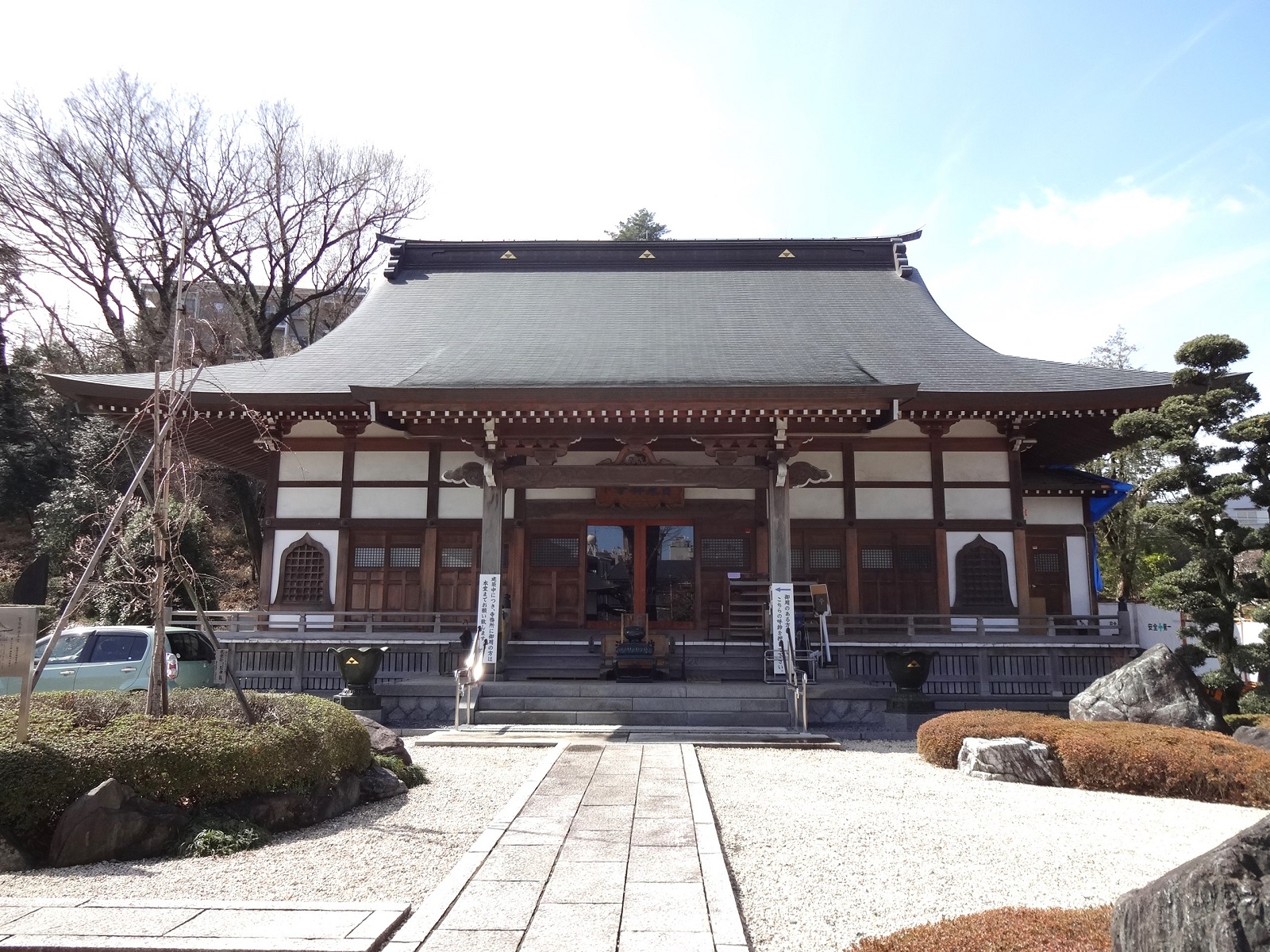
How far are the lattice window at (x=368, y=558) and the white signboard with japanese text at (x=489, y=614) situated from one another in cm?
338

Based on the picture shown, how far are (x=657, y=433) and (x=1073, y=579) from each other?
8.18 m

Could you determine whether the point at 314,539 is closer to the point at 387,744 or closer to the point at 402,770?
the point at 387,744

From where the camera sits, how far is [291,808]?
249 inches

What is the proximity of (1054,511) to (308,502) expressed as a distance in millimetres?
13612

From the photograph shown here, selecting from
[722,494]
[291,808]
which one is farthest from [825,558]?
[291,808]

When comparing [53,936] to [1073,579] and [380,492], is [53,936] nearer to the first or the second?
[380,492]

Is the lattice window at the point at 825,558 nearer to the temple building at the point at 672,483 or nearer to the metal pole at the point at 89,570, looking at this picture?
the temple building at the point at 672,483

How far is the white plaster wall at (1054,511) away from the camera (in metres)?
15.2

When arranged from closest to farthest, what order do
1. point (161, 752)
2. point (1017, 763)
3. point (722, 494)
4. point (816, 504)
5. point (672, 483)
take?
1. point (161, 752)
2. point (1017, 763)
3. point (672, 483)
4. point (816, 504)
5. point (722, 494)

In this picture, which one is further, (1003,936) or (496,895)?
(496,895)

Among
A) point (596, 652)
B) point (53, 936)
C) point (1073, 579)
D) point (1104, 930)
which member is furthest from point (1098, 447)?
point (53, 936)

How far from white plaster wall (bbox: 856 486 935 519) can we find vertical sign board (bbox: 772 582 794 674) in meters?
3.28

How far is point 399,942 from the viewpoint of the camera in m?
3.92

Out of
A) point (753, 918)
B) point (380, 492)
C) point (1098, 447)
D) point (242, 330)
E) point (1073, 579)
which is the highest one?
point (242, 330)
